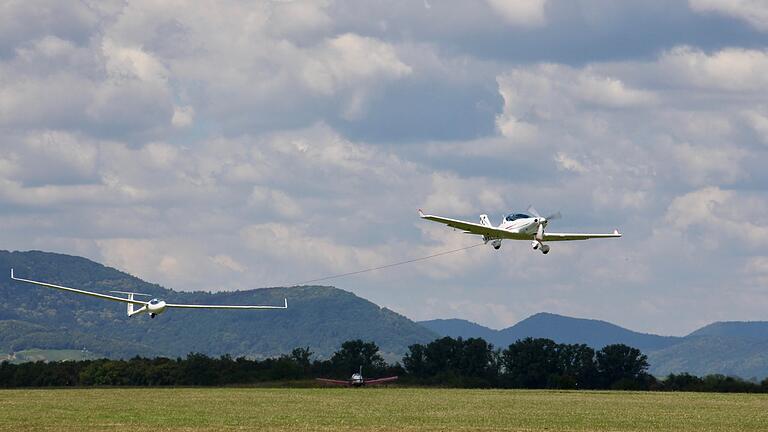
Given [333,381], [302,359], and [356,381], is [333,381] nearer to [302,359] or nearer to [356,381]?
[356,381]

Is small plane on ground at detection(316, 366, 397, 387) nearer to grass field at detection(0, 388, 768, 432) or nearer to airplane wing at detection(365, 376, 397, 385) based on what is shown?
airplane wing at detection(365, 376, 397, 385)

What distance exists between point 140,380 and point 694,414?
83.5 m

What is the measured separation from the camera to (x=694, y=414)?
88500 millimetres

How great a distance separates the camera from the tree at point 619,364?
179000 mm

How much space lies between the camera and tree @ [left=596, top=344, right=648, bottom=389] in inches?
7047

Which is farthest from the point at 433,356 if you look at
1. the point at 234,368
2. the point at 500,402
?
the point at 500,402

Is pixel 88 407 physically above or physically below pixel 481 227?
below

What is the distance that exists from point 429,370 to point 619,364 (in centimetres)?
2806

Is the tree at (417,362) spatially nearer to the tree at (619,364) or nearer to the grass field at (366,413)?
the tree at (619,364)

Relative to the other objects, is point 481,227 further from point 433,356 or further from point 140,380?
point 433,356

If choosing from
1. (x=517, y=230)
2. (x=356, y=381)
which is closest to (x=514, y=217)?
(x=517, y=230)

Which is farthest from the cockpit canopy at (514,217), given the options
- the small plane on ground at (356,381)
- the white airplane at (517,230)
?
the small plane on ground at (356,381)

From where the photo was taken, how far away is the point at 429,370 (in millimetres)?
175875

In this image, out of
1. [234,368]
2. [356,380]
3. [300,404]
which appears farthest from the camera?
[234,368]
